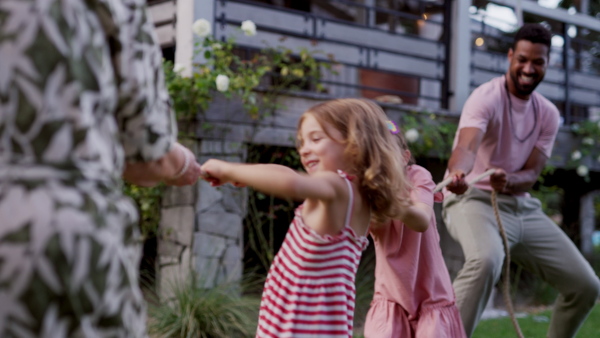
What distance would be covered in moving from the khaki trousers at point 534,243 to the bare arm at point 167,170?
227cm

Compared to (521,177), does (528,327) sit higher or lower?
lower

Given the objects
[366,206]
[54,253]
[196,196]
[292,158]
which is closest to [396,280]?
[366,206]

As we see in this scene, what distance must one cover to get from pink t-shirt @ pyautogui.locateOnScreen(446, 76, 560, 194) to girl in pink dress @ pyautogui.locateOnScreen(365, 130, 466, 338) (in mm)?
1197

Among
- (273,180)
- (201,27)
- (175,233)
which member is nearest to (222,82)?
(201,27)

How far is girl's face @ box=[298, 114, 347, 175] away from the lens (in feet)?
8.47

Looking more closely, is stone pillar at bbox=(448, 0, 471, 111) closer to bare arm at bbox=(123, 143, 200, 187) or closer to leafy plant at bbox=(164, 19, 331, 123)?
leafy plant at bbox=(164, 19, 331, 123)

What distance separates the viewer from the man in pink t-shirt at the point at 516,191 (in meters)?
4.05

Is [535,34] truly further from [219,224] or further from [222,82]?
[219,224]

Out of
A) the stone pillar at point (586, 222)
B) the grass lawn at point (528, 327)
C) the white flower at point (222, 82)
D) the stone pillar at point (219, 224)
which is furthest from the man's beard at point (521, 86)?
the stone pillar at point (586, 222)

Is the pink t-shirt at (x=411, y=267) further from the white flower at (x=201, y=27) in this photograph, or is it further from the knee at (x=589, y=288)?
the white flower at (x=201, y=27)

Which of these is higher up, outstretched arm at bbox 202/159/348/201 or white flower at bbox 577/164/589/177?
outstretched arm at bbox 202/159/348/201

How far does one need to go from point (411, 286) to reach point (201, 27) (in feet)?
10.8

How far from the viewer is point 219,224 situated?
6012 millimetres

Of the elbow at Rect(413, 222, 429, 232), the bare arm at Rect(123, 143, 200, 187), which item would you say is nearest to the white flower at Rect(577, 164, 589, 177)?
the elbow at Rect(413, 222, 429, 232)
